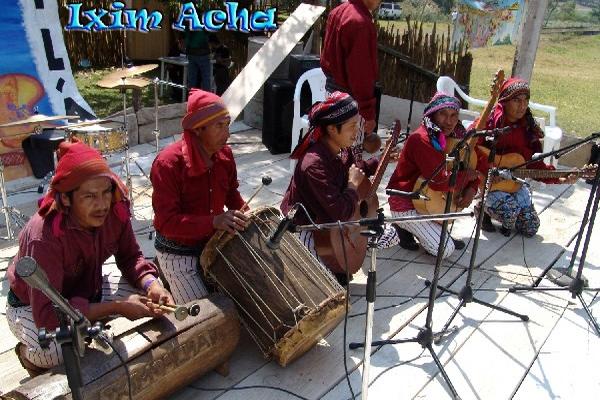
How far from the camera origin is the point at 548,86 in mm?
11977

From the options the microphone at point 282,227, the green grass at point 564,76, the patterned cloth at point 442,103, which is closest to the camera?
the microphone at point 282,227

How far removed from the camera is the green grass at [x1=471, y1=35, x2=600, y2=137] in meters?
9.50

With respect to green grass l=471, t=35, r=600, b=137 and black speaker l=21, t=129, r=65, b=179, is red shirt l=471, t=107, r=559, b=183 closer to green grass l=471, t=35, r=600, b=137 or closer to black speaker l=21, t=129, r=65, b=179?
black speaker l=21, t=129, r=65, b=179

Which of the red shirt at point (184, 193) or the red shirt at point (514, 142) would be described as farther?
the red shirt at point (514, 142)

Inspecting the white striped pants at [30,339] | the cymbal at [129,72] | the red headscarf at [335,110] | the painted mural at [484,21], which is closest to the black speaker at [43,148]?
the cymbal at [129,72]

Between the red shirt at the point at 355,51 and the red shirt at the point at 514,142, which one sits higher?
the red shirt at the point at 355,51

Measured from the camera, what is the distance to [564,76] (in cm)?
1343

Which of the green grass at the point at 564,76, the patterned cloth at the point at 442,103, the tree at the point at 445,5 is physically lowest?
the green grass at the point at 564,76

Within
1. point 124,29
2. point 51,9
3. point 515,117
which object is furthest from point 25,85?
point 124,29

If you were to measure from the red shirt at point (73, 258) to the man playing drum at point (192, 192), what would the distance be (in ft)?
0.80

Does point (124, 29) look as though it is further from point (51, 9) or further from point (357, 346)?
point (357, 346)

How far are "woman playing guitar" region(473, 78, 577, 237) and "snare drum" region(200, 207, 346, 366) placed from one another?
6.98 ft

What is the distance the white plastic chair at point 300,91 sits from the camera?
5.55 metres

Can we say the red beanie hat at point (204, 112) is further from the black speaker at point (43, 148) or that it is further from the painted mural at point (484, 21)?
the painted mural at point (484, 21)
